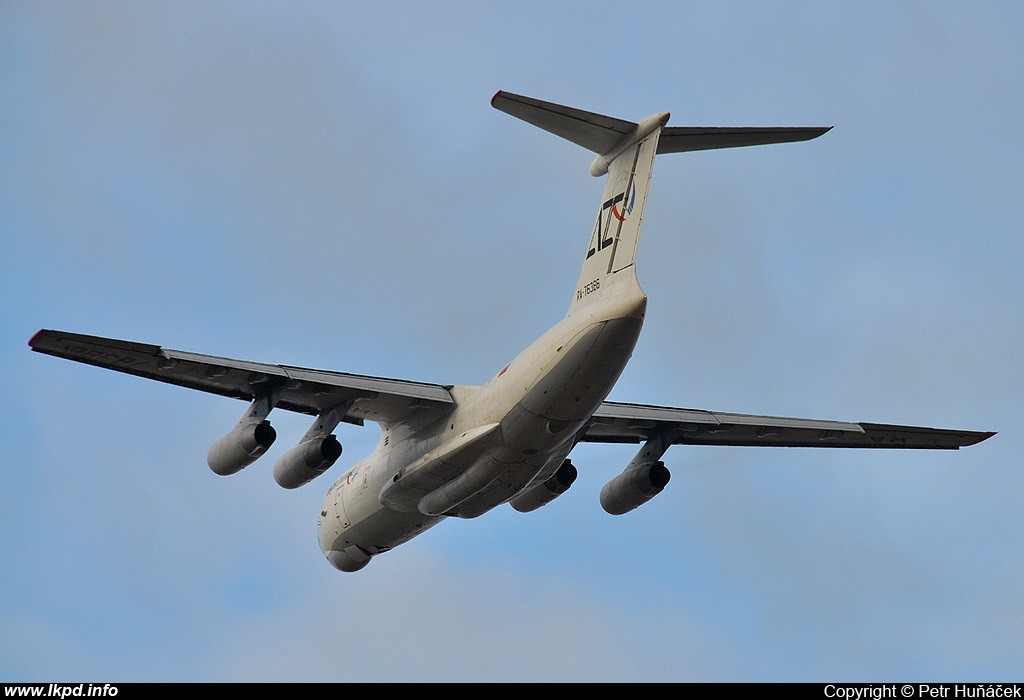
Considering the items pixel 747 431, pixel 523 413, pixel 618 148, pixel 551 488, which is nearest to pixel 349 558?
pixel 551 488

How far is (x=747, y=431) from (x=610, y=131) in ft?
18.5

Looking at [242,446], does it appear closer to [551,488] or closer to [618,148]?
[551,488]

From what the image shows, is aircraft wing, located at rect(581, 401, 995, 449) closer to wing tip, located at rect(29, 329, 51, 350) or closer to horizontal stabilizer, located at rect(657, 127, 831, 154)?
horizontal stabilizer, located at rect(657, 127, 831, 154)

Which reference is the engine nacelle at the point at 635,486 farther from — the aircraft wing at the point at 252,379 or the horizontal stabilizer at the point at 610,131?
the horizontal stabilizer at the point at 610,131

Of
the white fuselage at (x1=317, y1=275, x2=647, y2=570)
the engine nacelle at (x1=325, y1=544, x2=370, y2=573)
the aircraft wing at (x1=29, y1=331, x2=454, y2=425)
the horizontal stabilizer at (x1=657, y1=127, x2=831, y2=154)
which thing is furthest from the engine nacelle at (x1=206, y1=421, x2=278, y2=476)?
the horizontal stabilizer at (x1=657, y1=127, x2=831, y2=154)

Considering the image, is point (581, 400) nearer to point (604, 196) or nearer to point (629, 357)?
point (629, 357)

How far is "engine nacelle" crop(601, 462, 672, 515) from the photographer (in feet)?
71.1

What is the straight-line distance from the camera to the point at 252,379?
1923cm

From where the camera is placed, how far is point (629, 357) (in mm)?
17203

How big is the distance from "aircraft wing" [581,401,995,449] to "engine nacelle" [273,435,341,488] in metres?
3.80

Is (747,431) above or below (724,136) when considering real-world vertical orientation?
below

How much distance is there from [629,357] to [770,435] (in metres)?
5.58
